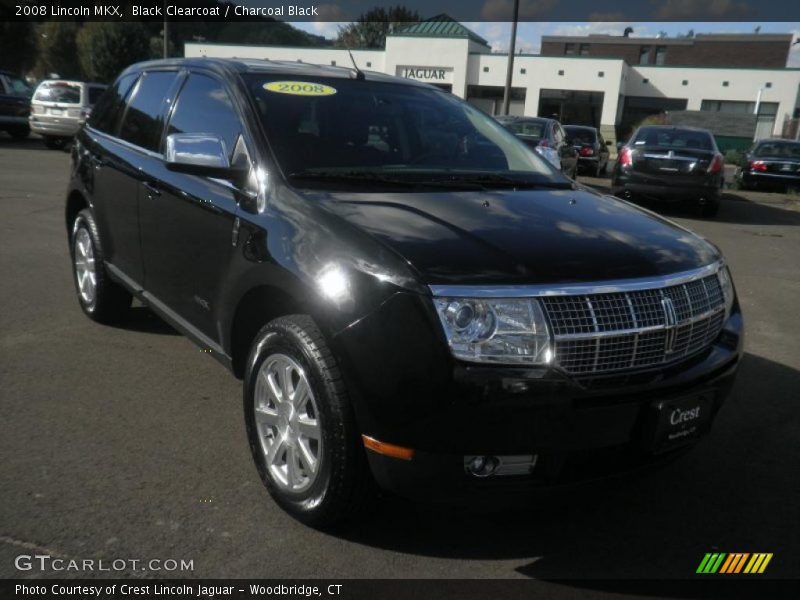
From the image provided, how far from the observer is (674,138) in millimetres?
13367

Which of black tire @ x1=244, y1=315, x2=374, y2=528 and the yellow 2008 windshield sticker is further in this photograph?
the yellow 2008 windshield sticker

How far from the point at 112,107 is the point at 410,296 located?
3.64 metres

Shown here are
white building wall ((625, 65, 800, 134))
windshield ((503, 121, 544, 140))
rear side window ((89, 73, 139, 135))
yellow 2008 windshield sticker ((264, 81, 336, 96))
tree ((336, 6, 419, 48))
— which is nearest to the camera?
yellow 2008 windshield sticker ((264, 81, 336, 96))

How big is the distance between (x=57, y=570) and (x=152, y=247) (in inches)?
78.4

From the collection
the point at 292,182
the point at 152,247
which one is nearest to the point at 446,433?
the point at 292,182

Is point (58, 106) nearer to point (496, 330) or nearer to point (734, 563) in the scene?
point (496, 330)

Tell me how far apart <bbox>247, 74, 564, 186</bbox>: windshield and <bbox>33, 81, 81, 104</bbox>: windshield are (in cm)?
1751

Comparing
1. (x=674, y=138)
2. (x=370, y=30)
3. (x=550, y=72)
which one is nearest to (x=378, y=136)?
(x=674, y=138)

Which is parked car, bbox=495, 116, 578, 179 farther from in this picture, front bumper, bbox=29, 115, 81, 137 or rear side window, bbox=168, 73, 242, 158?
front bumper, bbox=29, 115, 81, 137

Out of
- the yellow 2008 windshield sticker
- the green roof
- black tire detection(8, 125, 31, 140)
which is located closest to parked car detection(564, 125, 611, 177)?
black tire detection(8, 125, 31, 140)

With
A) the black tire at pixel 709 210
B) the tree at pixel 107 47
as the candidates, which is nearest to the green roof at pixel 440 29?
the tree at pixel 107 47

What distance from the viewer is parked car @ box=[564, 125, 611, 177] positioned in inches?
841

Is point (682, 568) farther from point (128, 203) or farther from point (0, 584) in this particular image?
point (128, 203)

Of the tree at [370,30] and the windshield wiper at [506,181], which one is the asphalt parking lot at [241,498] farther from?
the tree at [370,30]
